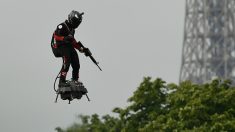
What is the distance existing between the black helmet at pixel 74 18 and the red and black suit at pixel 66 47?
0.08 meters

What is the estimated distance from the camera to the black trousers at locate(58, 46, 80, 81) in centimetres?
2472

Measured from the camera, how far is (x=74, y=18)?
24594 millimetres

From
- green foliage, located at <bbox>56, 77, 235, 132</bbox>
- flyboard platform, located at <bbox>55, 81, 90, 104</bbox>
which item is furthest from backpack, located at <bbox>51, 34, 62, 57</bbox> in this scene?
green foliage, located at <bbox>56, 77, 235, 132</bbox>

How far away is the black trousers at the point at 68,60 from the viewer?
24.7 m

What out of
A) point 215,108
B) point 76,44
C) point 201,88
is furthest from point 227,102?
point 76,44

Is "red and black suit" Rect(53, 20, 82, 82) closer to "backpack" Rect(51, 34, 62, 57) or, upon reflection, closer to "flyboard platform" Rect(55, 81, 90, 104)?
"backpack" Rect(51, 34, 62, 57)

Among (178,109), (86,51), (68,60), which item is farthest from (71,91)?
(178,109)

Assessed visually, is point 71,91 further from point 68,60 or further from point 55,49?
point 55,49

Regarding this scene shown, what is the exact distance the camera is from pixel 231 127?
87562 mm

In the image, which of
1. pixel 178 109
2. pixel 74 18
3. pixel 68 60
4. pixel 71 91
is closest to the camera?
pixel 74 18

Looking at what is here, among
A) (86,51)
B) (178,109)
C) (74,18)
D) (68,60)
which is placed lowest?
(68,60)

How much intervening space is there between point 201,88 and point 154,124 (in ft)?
29.6

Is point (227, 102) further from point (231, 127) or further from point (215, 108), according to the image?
point (231, 127)

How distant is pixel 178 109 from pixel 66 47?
71516 millimetres
